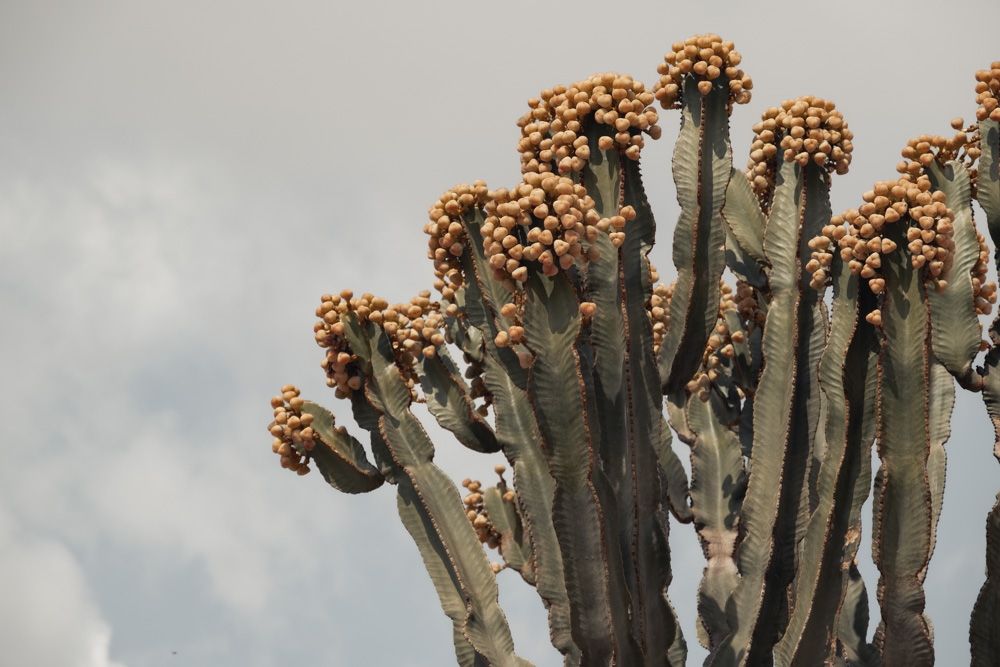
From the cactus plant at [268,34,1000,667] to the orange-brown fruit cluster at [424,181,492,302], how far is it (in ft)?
0.04

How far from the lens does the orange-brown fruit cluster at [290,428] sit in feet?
21.0

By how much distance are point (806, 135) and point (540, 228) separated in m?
1.88

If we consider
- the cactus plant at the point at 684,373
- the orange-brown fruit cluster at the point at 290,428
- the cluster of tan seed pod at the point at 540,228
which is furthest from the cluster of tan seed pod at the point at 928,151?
the orange-brown fruit cluster at the point at 290,428

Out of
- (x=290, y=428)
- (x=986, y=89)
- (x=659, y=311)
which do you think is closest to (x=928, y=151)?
(x=986, y=89)

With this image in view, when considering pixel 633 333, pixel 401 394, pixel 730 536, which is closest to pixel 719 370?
pixel 730 536

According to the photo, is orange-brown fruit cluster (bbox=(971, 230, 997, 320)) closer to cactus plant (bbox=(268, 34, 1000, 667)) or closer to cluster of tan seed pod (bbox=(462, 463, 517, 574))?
cactus plant (bbox=(268, 34, 1000, 667))

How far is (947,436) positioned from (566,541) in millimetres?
2041

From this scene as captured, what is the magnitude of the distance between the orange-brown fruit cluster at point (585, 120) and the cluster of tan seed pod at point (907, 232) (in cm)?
113

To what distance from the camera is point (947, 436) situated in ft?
19.1

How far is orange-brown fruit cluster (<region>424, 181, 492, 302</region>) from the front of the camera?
5.89 metres

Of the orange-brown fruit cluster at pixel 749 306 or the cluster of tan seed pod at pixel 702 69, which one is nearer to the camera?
the cluster of tan seed pod at pixel 702 69

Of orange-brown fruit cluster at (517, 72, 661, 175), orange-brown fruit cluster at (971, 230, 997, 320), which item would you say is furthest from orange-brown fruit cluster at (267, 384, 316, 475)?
orange-brown fruit cluster at (971, 230, 997, 320)

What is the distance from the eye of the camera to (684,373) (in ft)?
20.0

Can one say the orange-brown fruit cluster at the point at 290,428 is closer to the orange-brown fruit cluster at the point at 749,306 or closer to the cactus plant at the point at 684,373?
the cactus plant at the point at 684,373
